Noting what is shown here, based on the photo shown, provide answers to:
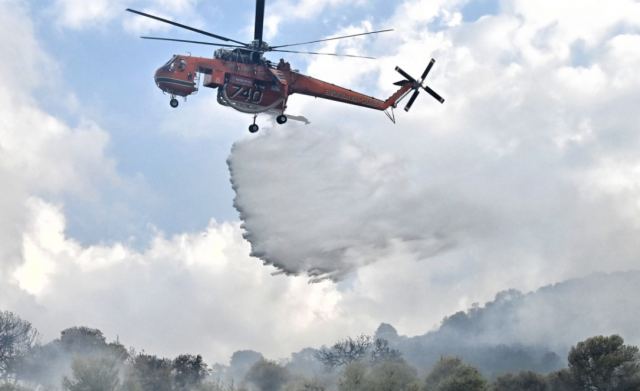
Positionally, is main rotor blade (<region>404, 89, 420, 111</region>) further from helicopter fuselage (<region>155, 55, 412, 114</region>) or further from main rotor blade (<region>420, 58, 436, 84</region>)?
helicopter fuselage (<region>155, 55, 412, 114</region>)

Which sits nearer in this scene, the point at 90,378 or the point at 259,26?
the point at 259,26

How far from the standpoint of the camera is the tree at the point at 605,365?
6600 centimetres

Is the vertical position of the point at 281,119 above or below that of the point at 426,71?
below

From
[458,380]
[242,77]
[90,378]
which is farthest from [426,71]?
[90,378]

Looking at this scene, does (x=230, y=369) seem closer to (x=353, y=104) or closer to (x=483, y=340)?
(x=483, y=340)

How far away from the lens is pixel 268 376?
327ft

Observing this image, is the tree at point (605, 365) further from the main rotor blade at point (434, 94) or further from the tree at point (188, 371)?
the tree at point (188, 371)

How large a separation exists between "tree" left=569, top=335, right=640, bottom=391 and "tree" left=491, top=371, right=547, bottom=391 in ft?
13.6

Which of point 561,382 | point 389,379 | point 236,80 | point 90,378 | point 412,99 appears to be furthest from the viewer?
point 561,382

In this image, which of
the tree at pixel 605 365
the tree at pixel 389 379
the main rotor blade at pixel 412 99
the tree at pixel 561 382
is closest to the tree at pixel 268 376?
the tree at pixel 389 379

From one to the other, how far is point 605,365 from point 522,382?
30.8 feet

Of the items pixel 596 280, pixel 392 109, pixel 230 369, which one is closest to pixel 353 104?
pixel 392 109

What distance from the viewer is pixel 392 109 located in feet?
204

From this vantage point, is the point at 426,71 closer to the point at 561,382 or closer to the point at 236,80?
the point at 236,80
